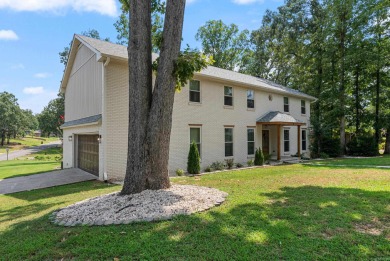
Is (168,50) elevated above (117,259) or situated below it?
above

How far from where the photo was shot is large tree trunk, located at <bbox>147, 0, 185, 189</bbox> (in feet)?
20.0

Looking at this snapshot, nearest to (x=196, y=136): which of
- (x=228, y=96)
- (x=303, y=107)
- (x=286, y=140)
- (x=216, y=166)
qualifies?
(x=216, y=166)

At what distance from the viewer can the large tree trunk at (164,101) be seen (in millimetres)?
6094

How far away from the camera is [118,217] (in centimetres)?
469

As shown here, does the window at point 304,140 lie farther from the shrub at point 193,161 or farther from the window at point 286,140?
the shrub at point 193,161

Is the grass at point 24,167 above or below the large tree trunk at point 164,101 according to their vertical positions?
below

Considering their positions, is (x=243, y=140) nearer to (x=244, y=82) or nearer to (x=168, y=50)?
(x=244, y=82)

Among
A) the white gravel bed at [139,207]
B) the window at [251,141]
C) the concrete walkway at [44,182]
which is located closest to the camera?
the white gravel bed at [139,207]

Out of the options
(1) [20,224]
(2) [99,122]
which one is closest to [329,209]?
(1) [20,224]

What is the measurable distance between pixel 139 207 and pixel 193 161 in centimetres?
694

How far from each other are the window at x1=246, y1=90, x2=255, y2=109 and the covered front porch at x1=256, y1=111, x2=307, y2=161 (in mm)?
1115

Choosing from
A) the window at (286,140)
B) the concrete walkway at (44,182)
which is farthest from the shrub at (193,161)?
the window at (286,140)

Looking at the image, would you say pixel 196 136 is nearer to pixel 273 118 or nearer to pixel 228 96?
pixel 228 96

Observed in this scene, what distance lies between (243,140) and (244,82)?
3.62m
